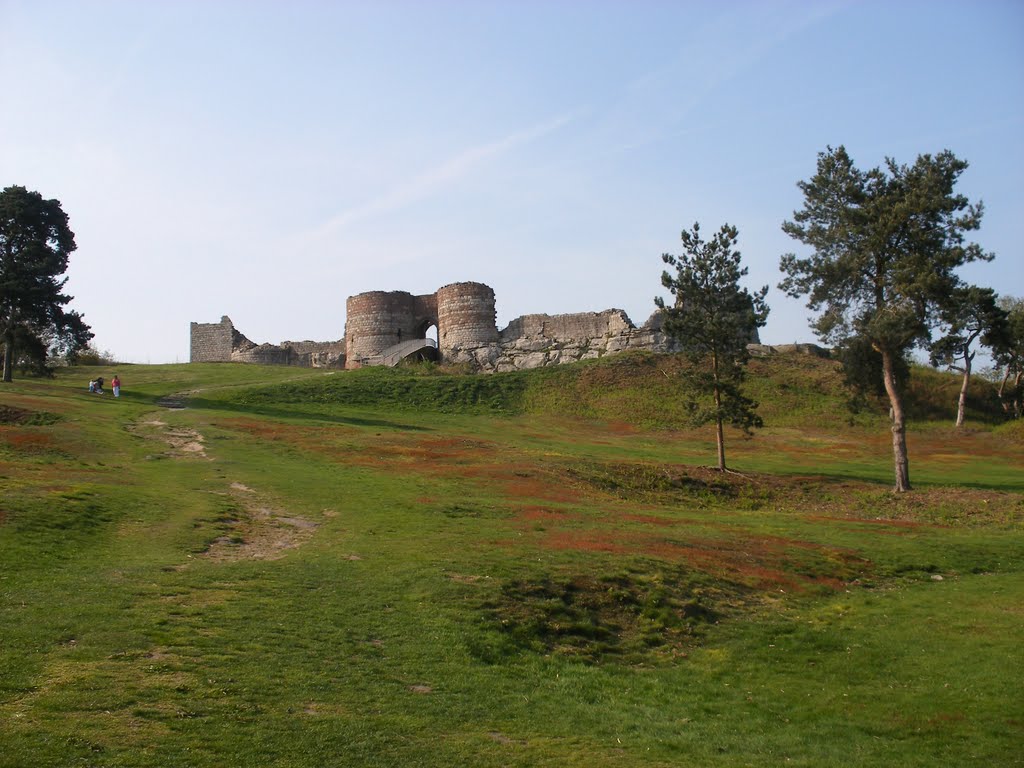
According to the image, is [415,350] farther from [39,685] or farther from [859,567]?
[39,685]

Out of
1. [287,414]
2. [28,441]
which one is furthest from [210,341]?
[28,441]

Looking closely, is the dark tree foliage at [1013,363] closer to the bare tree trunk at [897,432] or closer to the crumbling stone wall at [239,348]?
the bare tree trunk at [897,432]

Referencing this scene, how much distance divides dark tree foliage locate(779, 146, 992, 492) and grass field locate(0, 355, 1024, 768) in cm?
673

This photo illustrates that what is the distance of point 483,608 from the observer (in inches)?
741

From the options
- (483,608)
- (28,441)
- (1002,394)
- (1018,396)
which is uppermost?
(1002,394)

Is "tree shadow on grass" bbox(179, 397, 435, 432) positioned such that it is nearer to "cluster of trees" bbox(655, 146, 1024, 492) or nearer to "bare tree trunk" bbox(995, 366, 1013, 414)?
"cluster of trees" bbox(655, 146, 1024, 492)

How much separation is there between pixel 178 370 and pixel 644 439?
44.8 m

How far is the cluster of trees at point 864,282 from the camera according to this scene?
3825 centimetres

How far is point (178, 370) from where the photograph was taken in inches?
3132

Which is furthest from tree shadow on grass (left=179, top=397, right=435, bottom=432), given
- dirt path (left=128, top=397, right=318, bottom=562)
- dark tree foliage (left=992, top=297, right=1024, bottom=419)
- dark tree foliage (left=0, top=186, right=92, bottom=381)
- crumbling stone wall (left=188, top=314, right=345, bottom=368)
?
dark tree foliage (left=992, top=297, right=1024, bottom=419)

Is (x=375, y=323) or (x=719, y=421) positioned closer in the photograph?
(x=719, y=421)

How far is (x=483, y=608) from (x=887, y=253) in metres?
29.3

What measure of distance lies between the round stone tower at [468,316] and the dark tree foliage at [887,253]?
40.6m

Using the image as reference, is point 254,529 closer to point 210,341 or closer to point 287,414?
point 287,414
